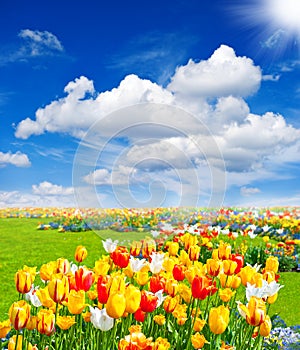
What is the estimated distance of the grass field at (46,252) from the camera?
22.1ft

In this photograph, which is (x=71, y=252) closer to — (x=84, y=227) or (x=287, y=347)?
(x=84, y=227)

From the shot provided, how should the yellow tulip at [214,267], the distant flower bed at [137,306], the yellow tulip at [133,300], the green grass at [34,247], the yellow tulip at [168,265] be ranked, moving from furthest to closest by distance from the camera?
the green grass at [34,247] → the yellow tulip at [168,265] → the yellow tulip at [214,267] → the distant flower bed at [137,306] → the yellow tulip at [133,300]

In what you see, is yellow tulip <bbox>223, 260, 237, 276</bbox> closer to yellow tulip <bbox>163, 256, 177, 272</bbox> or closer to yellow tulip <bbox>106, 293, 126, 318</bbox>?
yellow tulip <bbox>163, 256, 177, 272</bbox>

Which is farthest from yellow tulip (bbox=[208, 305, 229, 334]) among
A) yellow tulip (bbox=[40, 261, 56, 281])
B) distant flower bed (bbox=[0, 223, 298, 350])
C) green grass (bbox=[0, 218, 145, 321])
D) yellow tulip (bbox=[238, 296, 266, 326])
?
green grass (bbox=[0, 218, 145, 321])

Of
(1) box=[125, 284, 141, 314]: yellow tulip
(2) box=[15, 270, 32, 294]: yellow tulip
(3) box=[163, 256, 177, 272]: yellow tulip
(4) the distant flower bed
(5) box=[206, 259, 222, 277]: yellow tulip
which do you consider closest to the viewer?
(1) box=[125, 284, 141, 314]: yellow tulip

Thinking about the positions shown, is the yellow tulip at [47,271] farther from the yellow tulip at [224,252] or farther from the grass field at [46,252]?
the grass field at [46,252]

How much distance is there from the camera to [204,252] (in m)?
8.59

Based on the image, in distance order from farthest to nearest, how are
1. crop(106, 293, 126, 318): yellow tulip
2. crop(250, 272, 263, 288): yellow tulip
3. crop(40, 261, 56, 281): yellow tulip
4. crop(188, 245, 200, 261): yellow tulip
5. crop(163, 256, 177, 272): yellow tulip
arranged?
crop(188, 245, 200, 261): yellow tulip
crop(163, 256, 177, 272): yellow tulip
crop(40, 261, 56, 281): yellow tulip
crop(250, 272, 263, 288): yellow tulip
crop(106, 293, 126, 318): yellow tulip

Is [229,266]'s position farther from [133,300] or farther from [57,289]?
[57,289]

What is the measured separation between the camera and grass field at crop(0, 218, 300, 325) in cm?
672

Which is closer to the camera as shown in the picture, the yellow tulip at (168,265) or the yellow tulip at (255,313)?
the yellow tulip at (255,313)

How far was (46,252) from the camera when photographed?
34.0 ft

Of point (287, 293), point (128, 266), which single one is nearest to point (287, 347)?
point (128, 266)

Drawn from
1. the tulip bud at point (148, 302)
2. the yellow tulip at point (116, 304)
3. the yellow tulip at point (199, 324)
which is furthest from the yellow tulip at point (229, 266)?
the yellow tulip at point (116, 304)
